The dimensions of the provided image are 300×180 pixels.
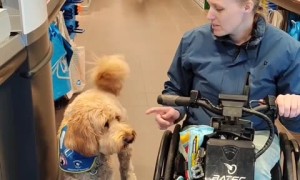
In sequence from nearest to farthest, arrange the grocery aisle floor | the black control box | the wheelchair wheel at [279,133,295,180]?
the black control box < the wheelchair wheel at [279,133,295,180] < the grocery aisle floor

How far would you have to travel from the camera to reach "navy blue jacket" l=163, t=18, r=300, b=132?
157 centimetres

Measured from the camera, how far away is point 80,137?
5.86ft

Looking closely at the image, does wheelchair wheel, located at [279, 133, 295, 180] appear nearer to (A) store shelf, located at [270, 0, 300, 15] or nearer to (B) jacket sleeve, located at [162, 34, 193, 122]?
(B) jacket sleeve, located at [162, 34, 193, 122]

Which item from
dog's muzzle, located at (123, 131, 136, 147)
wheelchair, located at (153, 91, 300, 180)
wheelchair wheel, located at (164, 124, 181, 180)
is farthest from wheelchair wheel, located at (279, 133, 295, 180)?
dog's muzzle, located at (123, 131, 136, 147)

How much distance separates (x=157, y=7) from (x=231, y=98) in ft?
19.1

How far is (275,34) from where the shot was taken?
5.32 feet

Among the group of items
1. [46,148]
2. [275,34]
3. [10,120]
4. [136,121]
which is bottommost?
[136,121]

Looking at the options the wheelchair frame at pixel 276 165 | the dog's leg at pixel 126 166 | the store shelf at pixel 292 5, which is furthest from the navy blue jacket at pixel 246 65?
the store shelf at pixel 292 5

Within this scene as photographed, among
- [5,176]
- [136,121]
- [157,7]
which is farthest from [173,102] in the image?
[157,7]

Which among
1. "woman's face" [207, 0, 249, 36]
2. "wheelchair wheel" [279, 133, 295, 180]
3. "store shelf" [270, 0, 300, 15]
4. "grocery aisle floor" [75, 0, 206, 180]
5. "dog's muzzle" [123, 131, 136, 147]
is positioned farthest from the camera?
"grocery aisle floor" [75, 0, 206, 180]

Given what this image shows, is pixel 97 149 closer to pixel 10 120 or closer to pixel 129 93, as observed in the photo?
pixel 10 120

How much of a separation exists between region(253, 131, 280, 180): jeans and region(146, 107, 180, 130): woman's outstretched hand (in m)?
0.32

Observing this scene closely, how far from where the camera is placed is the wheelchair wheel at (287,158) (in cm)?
134

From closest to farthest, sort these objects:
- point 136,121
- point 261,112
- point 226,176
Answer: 1. point 226,176
2. point 261,112
3. point 136,121
